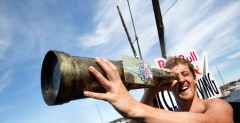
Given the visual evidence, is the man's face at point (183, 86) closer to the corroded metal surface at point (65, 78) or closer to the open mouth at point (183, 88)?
the open mouth at point (183, 88)

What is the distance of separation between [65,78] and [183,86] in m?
3.14

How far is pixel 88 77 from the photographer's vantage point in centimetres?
194

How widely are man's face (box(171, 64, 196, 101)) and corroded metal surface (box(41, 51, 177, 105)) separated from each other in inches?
106

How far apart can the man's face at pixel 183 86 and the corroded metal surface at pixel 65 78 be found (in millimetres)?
2700

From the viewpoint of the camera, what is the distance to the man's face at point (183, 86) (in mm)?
4559

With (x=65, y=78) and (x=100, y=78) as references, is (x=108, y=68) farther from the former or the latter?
(x=65, y=78)

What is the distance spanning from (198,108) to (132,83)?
2.42 m

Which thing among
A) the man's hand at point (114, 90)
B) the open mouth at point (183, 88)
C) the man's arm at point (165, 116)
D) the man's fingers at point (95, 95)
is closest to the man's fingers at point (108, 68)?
the man's hand at point (114, 90)

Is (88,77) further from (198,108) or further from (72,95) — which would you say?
(198,108)

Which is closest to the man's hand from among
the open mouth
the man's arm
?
the man's arm

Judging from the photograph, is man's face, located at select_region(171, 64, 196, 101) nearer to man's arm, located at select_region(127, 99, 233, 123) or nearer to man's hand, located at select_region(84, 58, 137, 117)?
man's arm, located at select_region(127, 99, 233, 123)

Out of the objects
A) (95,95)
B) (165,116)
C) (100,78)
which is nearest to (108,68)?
(100,78)

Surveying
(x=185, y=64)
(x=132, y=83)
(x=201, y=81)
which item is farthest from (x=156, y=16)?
(x=132, y=83)

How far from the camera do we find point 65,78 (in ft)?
5.86
